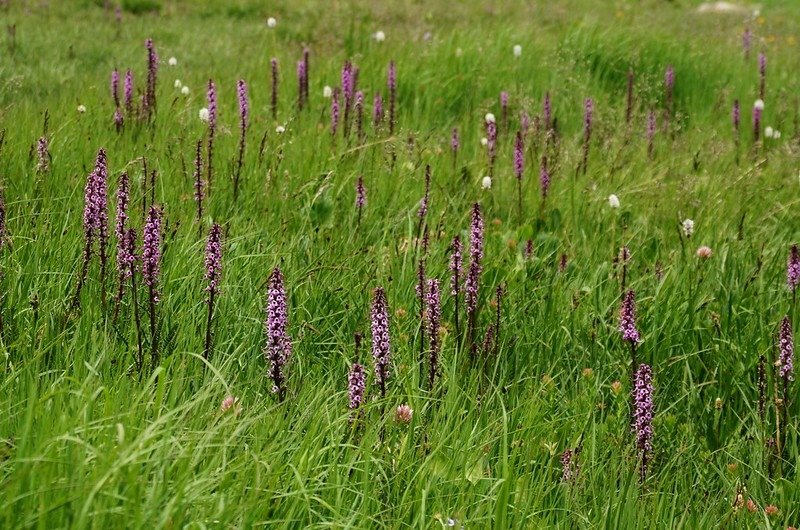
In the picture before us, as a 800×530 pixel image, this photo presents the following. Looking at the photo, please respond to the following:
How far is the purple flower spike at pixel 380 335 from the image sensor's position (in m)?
2.59

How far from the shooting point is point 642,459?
2816mm

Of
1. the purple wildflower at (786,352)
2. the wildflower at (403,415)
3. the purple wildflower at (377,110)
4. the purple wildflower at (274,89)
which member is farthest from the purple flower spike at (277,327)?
the purple wildflower at (274,89)

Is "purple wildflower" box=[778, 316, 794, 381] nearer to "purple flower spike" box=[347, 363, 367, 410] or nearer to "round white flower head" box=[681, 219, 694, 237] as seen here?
"purple flower spike" box=[347, 363, 367, 410]

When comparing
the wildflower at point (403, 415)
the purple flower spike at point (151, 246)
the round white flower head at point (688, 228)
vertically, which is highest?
the purple flower spike at point (151, 246)

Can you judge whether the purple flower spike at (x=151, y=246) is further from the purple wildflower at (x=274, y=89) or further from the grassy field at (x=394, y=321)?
the purple wildflower at (x=274, y=89)

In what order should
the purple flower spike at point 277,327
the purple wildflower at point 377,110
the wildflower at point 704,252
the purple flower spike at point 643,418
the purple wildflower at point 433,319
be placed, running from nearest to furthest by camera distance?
the purple flower spike at point 277,327 < the purple flower spike at point 643,418 < the purple wildflower at point 433,319 < the wildflower at point 704,252 < the purple wildflower at point 377,110

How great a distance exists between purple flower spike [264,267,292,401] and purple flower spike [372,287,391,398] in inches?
9.5

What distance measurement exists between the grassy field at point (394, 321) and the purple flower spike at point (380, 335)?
21mm

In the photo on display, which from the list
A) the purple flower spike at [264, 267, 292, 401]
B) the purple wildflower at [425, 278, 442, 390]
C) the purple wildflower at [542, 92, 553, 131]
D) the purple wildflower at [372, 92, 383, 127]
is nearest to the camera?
the purple flower spike at [264, 267, 292, 401]

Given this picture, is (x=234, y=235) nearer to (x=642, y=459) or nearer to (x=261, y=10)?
(x=642, y=459)

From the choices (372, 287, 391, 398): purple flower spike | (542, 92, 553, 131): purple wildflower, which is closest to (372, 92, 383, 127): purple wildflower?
(542, 92, 553, 131): purple wildflower

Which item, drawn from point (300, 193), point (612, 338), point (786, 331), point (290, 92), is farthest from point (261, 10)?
point (786, 331)

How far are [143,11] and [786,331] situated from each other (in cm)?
1013

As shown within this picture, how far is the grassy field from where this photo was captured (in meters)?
2.29
